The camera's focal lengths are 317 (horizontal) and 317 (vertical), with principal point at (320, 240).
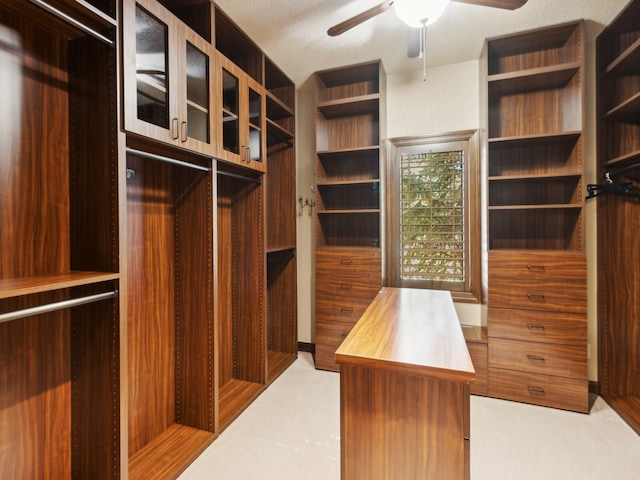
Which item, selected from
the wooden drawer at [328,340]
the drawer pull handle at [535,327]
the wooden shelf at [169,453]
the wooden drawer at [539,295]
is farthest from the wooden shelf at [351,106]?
the wooden shelf at [169,453]

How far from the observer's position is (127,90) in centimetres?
141

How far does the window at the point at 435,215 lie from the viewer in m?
2.88

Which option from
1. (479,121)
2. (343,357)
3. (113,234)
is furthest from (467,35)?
(113,234)

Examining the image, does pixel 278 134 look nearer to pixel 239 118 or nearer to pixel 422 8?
pixel 239 118

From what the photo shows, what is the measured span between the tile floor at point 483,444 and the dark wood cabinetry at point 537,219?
204 mm

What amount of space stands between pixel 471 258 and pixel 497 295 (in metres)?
0.45

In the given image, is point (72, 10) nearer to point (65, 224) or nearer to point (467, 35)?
point (65, 224)

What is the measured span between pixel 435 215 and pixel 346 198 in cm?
88

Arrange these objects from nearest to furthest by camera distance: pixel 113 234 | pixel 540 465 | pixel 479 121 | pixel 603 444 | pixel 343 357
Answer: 1. pixel 343 357
2. pixel 113 234
3. pixel 540 465
4. pixel 603 444
5. pixel 479 121

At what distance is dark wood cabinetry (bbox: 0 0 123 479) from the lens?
4.18ft

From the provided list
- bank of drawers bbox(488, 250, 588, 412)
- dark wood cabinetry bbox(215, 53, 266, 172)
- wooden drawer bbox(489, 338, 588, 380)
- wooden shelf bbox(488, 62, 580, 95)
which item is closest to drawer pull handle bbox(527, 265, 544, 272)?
bank of drawers bbox(488, 250, 588, 412)

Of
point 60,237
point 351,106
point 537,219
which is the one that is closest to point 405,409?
point 60,237

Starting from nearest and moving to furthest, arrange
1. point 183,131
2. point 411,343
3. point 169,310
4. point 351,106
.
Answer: point 411,343 < point 183,131 < point 169,310 < point 351,106

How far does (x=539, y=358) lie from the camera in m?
2.39
